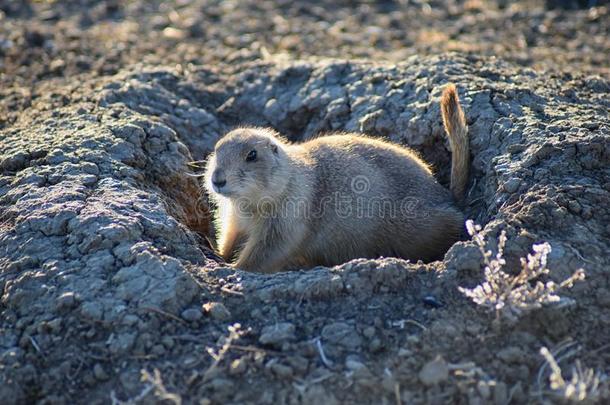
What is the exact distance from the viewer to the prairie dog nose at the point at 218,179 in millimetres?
5293

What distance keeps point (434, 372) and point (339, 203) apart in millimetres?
2237

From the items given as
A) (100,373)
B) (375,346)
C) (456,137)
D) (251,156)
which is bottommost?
(100,373)

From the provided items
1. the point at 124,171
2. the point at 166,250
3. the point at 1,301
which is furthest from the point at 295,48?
the point at 1,301

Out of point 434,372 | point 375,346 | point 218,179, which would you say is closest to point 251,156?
point 218,179

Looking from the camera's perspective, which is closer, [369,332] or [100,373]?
[100,373]

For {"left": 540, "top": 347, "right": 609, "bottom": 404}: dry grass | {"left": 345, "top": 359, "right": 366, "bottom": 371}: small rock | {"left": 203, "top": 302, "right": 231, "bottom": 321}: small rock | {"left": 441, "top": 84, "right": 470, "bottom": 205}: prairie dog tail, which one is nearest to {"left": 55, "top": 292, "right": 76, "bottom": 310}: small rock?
{"left": 203, "top": 302, "right": 231, "bottom": 321}: small rock

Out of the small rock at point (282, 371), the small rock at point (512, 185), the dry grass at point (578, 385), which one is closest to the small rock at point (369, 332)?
the small rock at point (282, 371)

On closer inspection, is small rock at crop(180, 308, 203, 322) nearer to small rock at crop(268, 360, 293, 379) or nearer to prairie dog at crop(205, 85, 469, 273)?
small rock at crop(268, 360, 293, 379)

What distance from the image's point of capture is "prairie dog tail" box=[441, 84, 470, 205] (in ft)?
18.0

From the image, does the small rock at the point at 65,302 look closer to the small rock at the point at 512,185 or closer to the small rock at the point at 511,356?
the small rock at the point at 511,356

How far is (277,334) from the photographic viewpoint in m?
4.00

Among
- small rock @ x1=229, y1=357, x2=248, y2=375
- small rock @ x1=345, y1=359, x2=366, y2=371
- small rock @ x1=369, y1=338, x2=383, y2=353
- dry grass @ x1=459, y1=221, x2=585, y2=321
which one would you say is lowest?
small rock @ x1=229, y1=357, x2=248, y2=375

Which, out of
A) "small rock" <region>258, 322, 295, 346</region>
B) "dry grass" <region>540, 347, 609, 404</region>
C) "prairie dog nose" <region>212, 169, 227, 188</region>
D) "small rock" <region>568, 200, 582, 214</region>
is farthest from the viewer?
"prairie dog nose" <region>212, 169, 227, 188</region>

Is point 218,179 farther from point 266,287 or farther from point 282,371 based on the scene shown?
point 282,371
